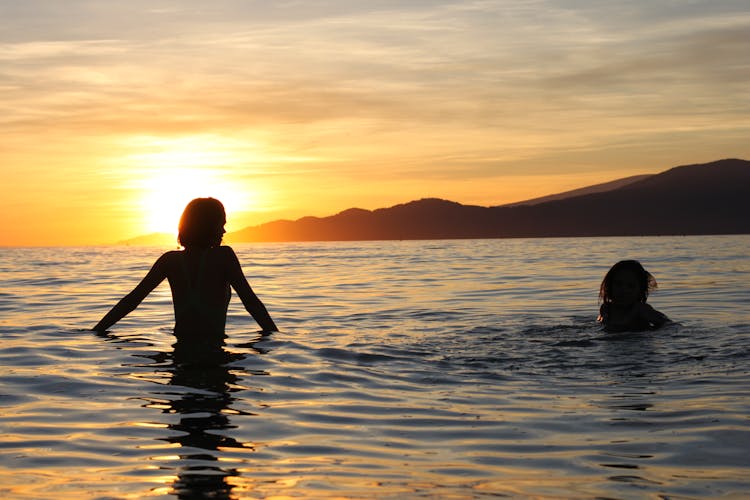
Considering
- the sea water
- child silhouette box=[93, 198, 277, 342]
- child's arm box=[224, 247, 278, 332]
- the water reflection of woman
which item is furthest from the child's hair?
the water reflection of woman

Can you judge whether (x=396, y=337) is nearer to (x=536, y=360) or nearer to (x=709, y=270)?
(x=536, y=360)

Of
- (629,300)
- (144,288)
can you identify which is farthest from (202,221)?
(629,300)

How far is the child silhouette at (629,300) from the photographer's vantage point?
435 inches

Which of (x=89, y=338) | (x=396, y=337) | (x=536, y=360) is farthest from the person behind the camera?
(x=396, y=337)

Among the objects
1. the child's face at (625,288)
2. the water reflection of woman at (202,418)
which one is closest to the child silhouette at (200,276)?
the water reflection of woman at (202,418)

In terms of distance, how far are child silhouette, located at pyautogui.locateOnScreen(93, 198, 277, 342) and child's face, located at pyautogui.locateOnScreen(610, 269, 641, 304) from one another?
5.05 meters

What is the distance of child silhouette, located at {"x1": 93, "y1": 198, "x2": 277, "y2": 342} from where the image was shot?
845 centimetres

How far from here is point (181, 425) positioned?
18.7 feet

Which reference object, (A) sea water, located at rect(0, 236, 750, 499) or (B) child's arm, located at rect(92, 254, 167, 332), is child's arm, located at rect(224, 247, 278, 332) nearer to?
(A) sea water, located at rect(0, 236, 750, 499)

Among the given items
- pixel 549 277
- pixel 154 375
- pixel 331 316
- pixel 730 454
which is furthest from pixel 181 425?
pixel 549 277

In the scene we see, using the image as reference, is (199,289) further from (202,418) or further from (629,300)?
(629,300)

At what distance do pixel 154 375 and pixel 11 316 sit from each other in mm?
7487

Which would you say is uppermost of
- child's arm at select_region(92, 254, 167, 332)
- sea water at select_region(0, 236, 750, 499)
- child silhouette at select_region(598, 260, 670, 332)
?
child's arm at select_region(92, 254, 167, 332)

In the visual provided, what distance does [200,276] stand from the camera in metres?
8.63
